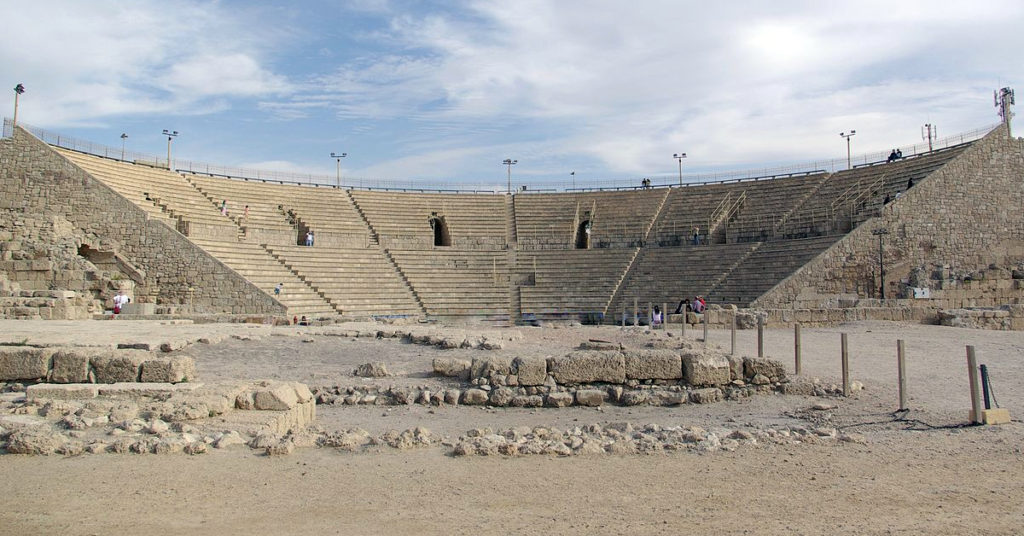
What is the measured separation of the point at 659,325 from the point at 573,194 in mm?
17826

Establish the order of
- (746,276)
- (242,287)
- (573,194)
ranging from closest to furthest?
(242,287)
(746,276)
(573,194)

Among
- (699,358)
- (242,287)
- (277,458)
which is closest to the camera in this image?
(277,458)

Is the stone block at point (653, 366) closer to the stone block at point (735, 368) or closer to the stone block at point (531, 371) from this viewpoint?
the stone block at point (735, 368)

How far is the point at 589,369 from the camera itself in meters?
8.48

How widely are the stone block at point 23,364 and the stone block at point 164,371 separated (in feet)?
4.14

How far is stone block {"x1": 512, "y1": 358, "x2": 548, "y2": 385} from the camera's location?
8406 millimetres

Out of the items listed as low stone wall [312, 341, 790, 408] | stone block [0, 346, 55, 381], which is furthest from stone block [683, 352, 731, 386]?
stone block [0, 346, 55, 381]

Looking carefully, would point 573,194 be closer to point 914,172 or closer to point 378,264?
point 378,264

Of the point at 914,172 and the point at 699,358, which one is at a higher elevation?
the point at 914,172

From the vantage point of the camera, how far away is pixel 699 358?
→ 28.4 feet

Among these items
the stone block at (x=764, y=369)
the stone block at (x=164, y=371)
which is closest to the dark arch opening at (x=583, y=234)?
the stone block at (x=764, y=369)

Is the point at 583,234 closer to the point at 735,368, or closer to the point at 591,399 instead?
the point at 735,368

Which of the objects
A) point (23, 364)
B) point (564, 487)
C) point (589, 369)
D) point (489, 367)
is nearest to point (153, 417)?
A: point (23, 364)

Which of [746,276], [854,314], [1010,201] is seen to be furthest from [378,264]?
[1010,201]
